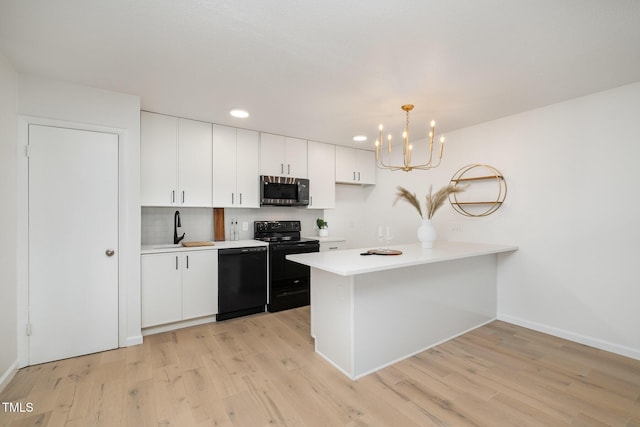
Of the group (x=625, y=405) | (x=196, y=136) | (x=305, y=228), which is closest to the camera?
(x=625, y=405)

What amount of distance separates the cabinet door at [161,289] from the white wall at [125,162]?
135 millimetres

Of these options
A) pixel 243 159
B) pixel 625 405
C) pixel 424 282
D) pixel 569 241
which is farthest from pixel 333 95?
pixel 625 405

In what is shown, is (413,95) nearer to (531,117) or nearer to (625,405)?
(531,117)

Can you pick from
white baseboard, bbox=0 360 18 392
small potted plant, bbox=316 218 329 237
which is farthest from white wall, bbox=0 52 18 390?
small potted plant, bbox=316 218 329 237

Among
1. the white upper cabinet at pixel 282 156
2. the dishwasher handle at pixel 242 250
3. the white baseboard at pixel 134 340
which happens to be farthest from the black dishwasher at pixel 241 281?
the white upper cabinet at pixel 282 156

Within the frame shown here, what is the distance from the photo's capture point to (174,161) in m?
3.29

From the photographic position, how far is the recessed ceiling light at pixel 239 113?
3.11 meters

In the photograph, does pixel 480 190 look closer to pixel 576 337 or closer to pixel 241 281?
pixel 576 337

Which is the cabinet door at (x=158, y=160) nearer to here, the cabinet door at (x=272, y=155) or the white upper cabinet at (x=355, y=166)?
the cabinet door at (x=272, y=155)

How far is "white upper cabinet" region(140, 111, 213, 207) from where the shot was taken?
3137 millimetres

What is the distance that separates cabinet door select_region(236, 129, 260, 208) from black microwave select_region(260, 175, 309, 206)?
0.10 metres

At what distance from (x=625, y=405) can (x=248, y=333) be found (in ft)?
10.0

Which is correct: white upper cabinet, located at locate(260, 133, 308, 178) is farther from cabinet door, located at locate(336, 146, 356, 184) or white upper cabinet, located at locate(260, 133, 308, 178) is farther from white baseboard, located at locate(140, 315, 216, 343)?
white baseboard, located at locate(140, 315, 216, 343)

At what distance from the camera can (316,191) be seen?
4.40 m
